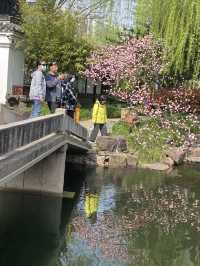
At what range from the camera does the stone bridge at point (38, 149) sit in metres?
8.62

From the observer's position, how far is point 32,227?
1229 centimetres

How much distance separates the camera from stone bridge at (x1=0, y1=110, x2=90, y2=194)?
8625 millimetres

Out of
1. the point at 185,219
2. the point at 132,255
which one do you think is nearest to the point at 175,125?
the point at 185,219

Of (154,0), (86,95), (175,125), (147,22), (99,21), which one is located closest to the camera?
(175,125)

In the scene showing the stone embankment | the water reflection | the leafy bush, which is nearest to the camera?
the water reflection

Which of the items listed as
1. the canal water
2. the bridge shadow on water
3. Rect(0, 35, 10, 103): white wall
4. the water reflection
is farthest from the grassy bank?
Rect(0, 35, 10, 103): white wall

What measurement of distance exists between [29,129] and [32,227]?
307cm

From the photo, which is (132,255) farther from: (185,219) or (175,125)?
(175,125)

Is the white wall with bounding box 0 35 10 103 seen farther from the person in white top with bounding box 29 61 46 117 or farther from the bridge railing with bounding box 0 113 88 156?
the person in white top with bounding box 29 61 46 117

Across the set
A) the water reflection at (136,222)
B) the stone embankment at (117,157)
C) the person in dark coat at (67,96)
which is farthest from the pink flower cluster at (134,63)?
the water reflection at (136,222)

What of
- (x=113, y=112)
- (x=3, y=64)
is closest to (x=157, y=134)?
(x=113, y=112)

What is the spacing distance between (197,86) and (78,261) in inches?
538

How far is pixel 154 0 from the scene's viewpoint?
75.2 feet

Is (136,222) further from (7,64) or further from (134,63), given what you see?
(7,64)
